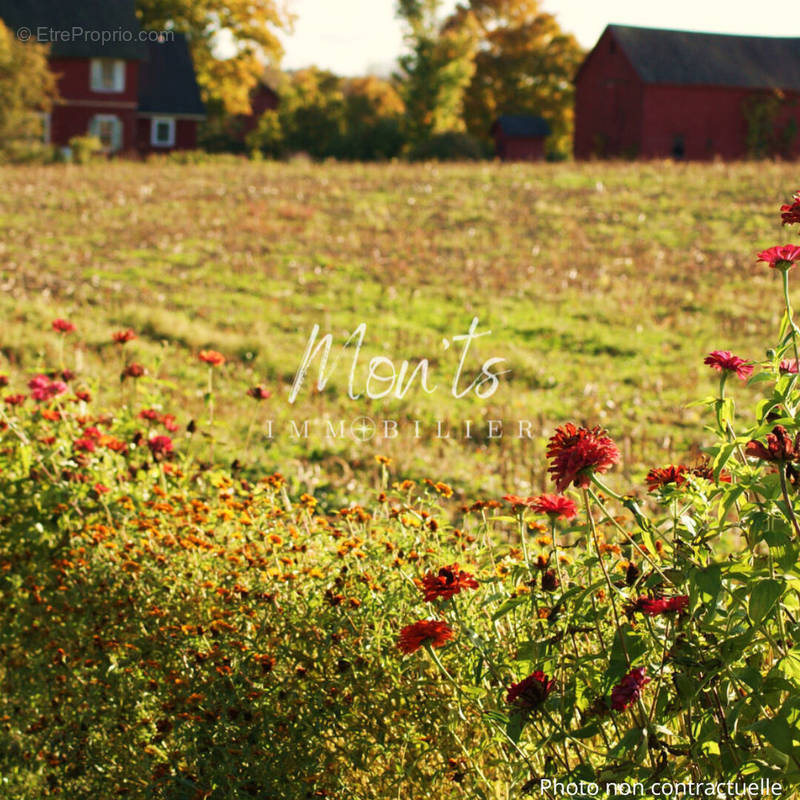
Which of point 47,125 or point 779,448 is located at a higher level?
point 47,125

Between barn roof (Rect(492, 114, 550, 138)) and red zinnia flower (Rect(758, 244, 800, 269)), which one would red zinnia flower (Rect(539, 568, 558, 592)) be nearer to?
red zinnia flower (Rect(758, 244, 800, 269))

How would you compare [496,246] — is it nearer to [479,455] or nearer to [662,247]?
[662,247]

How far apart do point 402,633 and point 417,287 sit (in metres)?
12.6

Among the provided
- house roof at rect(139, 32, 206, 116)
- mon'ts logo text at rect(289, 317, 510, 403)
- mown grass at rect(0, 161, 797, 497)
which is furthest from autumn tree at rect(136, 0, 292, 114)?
mon'ts logo text at rect(289, 317, 510, 403)

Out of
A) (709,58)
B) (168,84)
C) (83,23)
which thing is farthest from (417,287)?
(168,84)

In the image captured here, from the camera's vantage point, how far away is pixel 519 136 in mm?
47000

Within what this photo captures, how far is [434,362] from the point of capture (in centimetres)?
1103

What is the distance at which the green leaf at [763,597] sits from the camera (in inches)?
79.6

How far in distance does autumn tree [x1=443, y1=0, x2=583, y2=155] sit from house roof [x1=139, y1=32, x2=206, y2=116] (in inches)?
549

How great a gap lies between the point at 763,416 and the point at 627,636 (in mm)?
616

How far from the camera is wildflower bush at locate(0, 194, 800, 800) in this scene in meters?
2.26

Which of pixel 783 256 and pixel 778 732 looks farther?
pixel 783 256

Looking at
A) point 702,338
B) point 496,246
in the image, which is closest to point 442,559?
point 702,338

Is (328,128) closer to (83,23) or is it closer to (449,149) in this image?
Result: (449,149)
